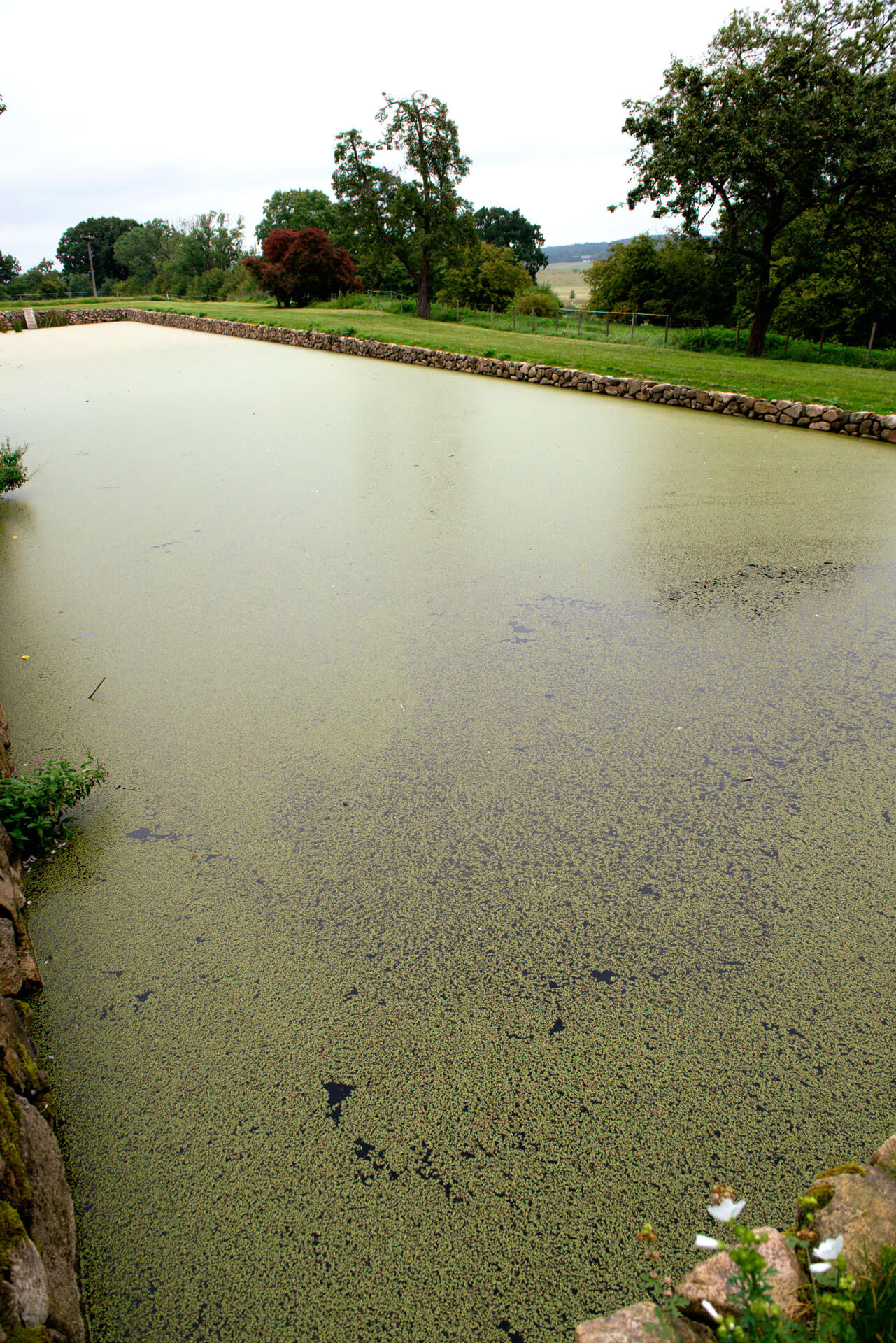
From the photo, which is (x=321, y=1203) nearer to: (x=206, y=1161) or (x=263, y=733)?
(x=206, y=1161)

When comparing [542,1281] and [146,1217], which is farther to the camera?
[146,1217]

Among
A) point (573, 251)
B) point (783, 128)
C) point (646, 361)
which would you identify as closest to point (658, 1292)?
point (646, 361)

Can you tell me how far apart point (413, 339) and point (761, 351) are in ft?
24.1

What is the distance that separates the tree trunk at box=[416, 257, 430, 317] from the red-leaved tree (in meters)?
5.82

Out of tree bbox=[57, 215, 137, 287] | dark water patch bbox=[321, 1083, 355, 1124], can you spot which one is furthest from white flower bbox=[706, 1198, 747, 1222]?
tree bbox=[57, 215, 137, 287]

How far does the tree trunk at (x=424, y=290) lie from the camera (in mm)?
24047

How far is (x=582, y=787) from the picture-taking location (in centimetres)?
247

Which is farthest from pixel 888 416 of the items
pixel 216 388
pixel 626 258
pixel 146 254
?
pixel 146 254

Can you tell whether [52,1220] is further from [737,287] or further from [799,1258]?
[737,287]

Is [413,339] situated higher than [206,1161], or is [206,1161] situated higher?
[413,339]

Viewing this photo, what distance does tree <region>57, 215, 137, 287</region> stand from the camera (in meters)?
78.8

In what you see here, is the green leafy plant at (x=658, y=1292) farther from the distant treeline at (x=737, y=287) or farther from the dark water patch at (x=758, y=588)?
the distant treeline at (x=737, y=287)

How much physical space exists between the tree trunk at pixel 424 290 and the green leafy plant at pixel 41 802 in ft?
81.4

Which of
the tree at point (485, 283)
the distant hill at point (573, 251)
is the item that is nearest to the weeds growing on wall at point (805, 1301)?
the tree at point (485, 283)
